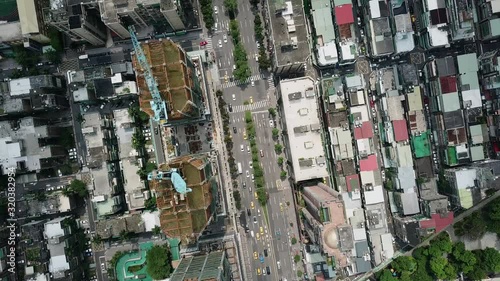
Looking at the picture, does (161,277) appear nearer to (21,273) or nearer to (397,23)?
(21,273)

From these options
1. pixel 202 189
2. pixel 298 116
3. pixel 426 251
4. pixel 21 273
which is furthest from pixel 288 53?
pixel 21 273

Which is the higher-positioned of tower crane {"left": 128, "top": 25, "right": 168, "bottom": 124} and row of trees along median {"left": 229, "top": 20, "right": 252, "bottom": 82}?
row of trees along median {"left": 229, "top": 20, "right": 252, "bottom": 82}

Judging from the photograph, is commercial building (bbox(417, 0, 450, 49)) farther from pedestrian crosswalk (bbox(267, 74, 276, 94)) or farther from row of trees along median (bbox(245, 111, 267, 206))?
row of trees along median (bbox(245, 111, 267, 206))

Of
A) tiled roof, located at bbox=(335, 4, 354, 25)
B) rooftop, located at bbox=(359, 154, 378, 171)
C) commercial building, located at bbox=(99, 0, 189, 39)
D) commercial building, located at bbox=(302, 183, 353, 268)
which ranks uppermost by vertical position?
commercial building, located at bbox=(99, 0, 189, 39)

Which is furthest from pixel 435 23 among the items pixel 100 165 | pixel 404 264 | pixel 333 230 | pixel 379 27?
pixel 100 165

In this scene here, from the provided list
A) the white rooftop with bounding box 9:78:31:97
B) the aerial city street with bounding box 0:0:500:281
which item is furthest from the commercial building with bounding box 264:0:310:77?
the white rooftop with bounding box 9:78:31:97

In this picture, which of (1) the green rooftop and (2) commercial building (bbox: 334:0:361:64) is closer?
(2) commercial building (bbox: 334:0:361:64)

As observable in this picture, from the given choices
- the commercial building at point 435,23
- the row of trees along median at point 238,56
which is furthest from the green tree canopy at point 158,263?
the commercial building at point 435,23
